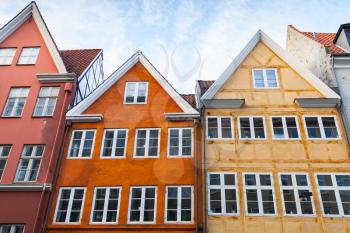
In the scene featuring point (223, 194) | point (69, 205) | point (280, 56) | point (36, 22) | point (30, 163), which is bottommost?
point (69, 205)

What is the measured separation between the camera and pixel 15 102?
19.5m

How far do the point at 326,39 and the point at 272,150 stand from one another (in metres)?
10.9

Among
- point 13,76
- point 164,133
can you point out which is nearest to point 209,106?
point 164,133

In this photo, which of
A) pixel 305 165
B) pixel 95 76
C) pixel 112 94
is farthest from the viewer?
Answer: pixel 95 76

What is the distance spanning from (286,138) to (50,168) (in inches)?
489

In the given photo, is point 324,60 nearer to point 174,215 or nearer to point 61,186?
point 174,215

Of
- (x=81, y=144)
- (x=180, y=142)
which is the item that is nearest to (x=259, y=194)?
(x=180, y=142)

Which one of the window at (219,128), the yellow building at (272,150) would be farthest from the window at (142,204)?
the window at (219,128)

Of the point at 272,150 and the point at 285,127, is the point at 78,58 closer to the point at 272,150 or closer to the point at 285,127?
the point at 272,150

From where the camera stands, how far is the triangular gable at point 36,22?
20.9 m

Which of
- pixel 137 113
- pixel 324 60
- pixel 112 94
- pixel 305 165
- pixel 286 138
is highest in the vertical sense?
pixel 324 60

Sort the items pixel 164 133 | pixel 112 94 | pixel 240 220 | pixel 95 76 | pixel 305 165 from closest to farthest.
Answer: pixel 240 220
pixel 305 165
pixel 164 133
pixel 112 94
pixel 95 76

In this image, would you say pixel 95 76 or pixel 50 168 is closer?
pixel 50 168

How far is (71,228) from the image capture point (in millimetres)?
15930
